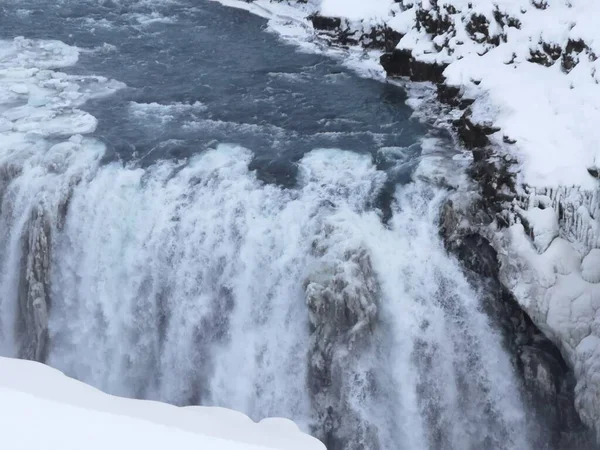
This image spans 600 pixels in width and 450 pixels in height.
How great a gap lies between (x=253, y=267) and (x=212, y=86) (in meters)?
7.28

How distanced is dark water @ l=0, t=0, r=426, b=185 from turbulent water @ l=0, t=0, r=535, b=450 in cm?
8

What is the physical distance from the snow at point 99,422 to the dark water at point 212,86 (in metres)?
8.88

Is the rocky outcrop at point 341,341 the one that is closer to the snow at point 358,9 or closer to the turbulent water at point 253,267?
the turbulent water at point 253,267

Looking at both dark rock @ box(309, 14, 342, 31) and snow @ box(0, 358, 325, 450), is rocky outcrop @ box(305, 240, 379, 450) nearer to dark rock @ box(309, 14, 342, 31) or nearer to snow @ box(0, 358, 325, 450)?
snow @ box(0, 358, 325, 450)

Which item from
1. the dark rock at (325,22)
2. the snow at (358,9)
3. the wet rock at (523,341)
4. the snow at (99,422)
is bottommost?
the wet rock at (523,341)

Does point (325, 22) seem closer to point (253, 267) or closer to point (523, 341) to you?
point (253, 267)

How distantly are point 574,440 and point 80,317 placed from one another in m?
9.35

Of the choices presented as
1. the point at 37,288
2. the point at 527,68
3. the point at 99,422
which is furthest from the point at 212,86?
the point at 99,422

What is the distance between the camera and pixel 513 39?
53.3 feet

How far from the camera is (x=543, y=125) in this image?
13430 millimetres

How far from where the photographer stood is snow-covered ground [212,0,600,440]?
11.2m

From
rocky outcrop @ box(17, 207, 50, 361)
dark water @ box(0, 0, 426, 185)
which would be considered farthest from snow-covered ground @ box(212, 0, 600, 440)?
rocky outcrop @ box(17, 207, 50, 361)

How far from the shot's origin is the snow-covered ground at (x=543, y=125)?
36.9ft

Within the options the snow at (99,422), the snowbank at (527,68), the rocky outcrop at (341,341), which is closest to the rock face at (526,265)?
the snowbank at (527,68)
